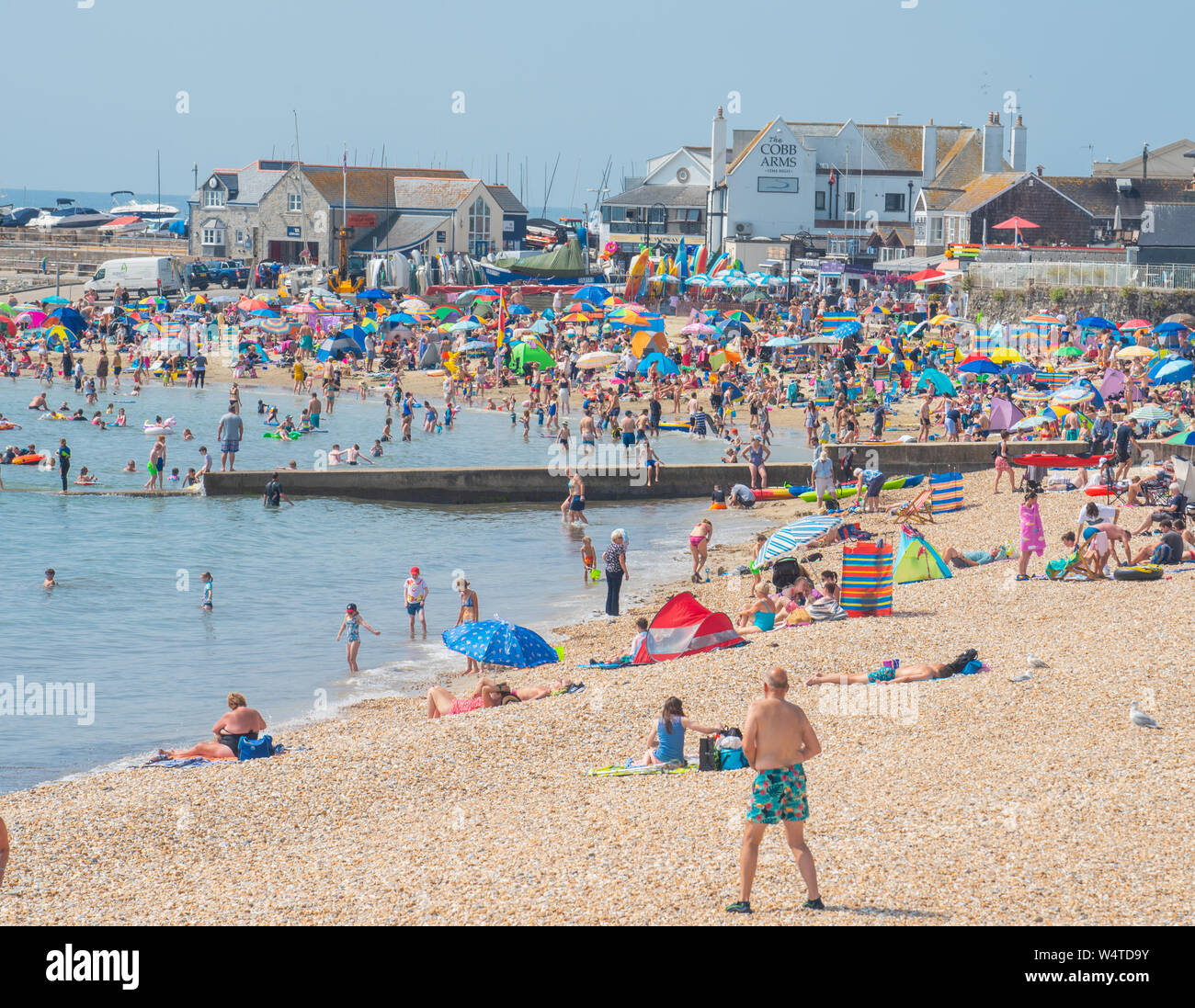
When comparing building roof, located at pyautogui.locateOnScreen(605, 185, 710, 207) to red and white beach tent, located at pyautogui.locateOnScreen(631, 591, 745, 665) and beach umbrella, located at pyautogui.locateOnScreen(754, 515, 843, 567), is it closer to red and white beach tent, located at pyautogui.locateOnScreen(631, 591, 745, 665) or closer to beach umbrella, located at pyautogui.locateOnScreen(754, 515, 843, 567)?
beach umbrella, located at pyautogui.locateOnScreen(754, 515, 843, 567)

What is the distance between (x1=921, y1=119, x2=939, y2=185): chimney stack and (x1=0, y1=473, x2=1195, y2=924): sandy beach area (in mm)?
58980

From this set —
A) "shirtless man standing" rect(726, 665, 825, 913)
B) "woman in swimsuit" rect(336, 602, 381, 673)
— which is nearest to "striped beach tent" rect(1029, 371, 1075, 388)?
"woman in swimsuit" rect(336, 602, 381, 673)

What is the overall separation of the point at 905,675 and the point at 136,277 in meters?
55.4

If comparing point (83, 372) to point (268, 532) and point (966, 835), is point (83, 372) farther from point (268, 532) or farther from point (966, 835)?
point (966, 835)

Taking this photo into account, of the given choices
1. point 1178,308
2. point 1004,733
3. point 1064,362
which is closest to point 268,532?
point 1004,733

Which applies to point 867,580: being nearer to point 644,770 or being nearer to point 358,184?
point 644,770

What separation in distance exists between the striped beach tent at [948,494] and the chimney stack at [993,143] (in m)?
45.9

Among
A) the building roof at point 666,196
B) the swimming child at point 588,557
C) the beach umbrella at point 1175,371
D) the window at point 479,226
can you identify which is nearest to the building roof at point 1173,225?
the beach umbrella at point 1175,371

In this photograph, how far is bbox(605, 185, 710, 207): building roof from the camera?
75438 millimetres

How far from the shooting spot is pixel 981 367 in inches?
1339

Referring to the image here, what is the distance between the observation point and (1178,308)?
41.1m

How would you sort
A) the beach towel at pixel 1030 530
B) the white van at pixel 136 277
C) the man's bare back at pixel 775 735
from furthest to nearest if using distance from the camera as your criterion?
the white van at pixel 136 277 → the beach towel at pixel 1030 530 → the man's bare back at pixel 775 735

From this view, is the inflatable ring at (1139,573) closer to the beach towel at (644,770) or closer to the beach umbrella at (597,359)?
the beach towel at (644,770)

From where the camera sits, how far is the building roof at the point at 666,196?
75.4m
